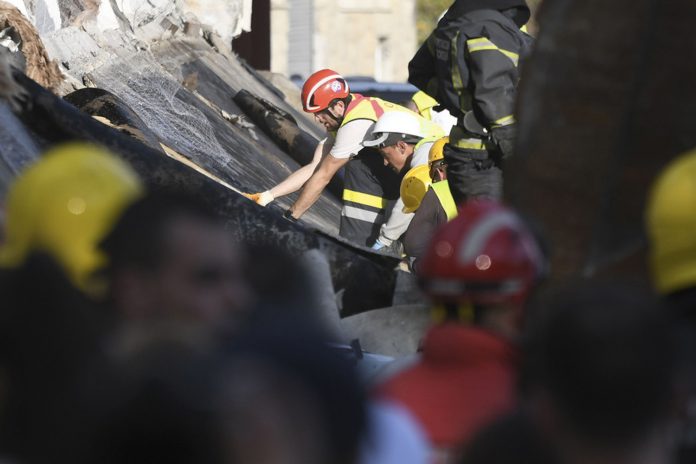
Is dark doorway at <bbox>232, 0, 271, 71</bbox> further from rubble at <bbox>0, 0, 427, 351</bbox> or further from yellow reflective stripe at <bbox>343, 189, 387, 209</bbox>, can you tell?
yellow reflective stripe at <bbox>343, 189, 387, 209</bbox>

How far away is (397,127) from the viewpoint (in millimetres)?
8141

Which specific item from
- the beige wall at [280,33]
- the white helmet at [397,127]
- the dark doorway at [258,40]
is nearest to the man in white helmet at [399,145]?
the white helmet at [397,127]

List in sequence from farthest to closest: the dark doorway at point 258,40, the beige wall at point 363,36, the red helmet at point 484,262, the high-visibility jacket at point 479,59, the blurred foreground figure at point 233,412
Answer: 1. the beige wall at point 363,36
2. the dark doorway at point 258,40
3. the high-visibility jacket at point 479,59
4. the red helmet at point 484,262
5. the blurred foreground figure at point 233,412

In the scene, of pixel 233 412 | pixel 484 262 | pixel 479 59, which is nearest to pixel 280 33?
pixel 479 59

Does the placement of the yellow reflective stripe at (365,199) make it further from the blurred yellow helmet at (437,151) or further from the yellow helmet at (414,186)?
the blurred yellow helmet at (437,151)

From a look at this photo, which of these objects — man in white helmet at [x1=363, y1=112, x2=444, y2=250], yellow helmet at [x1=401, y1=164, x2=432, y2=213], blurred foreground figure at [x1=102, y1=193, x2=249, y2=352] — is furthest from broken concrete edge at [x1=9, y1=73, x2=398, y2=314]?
blurred foreground figure at [x1=102, y1=193, x2=249, y2=352]

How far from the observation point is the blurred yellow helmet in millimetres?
7766

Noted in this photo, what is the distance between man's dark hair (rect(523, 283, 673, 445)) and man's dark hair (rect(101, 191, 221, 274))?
626 millimetres

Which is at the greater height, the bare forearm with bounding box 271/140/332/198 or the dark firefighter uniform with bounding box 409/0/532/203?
the dark firefighter uniform with bounding box 409/0/532/203

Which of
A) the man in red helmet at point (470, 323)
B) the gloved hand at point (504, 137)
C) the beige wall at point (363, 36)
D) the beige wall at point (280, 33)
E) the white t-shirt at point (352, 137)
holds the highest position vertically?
the man in red helmet at point (470, 323)

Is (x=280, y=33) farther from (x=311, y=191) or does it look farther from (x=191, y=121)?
(x=311, y=191)

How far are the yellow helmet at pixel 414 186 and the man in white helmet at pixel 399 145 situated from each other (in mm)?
197

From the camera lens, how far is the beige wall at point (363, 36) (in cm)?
3278

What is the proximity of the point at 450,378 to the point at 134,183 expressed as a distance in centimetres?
79
